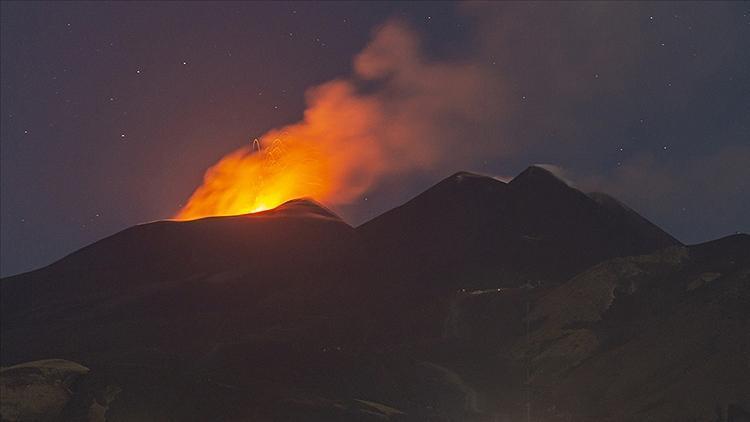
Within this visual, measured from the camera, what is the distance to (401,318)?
89.4 metres

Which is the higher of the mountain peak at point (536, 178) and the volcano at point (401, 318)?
the mountain peak at point (536, 178)

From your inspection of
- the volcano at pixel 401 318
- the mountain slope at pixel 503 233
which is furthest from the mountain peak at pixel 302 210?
the mountain slope at pixel 503 233

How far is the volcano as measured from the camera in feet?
170

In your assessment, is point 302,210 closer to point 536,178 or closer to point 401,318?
point 536,178

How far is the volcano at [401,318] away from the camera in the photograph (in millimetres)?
51844

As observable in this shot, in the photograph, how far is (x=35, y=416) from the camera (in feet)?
138

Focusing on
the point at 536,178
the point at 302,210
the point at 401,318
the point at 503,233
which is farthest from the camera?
the point at 302,210

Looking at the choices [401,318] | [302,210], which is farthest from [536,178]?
[401,318]

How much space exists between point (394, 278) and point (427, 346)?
31.9 meters

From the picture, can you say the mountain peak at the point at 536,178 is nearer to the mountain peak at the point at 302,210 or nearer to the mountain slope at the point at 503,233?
the mountain slope at the point at 503,233

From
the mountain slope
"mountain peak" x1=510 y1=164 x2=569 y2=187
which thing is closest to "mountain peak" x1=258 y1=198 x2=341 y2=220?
the mountain slope

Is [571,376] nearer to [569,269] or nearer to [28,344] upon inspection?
[569,269]

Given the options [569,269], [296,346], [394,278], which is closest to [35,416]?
[296,346]

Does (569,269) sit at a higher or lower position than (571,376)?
higher
